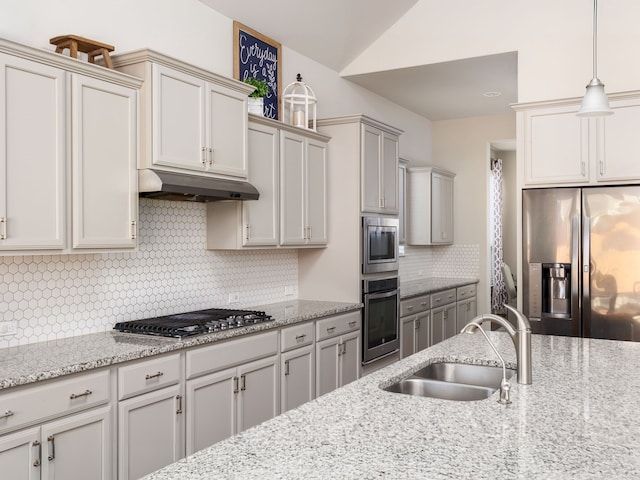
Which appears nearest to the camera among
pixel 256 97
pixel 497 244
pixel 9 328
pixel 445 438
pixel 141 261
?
pixel 445 438

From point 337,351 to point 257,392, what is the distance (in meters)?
1.01

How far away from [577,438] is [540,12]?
423 cm

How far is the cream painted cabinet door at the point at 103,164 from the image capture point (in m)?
2.81

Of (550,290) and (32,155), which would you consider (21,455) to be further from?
(550,290)

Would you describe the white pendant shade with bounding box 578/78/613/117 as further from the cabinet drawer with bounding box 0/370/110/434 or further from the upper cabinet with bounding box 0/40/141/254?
the cabinet drawer with bounding box 0/370/110/434

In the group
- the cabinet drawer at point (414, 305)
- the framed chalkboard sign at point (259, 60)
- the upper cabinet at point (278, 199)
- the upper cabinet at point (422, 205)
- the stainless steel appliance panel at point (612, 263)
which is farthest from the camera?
the upper cabinet at point (422, 205)

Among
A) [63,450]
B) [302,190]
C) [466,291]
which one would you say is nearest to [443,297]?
[466,291]

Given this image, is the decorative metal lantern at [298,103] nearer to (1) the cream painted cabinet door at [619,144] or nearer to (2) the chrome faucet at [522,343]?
(1) the cream painted cabinet door at [619,144]

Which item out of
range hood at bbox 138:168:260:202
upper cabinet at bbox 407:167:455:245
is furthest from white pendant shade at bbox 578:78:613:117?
upper cabinet at bbox 407:167:455:245

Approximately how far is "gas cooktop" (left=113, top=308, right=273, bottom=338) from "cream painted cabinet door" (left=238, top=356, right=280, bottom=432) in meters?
0.27

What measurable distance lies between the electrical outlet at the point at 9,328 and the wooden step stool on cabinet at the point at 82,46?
1.31 meters

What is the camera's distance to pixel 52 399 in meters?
2.41

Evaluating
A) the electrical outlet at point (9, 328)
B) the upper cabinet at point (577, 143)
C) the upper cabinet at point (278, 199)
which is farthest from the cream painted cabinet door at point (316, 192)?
the electrical outlet at point (9, 328)

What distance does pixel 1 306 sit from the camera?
2844 mm
